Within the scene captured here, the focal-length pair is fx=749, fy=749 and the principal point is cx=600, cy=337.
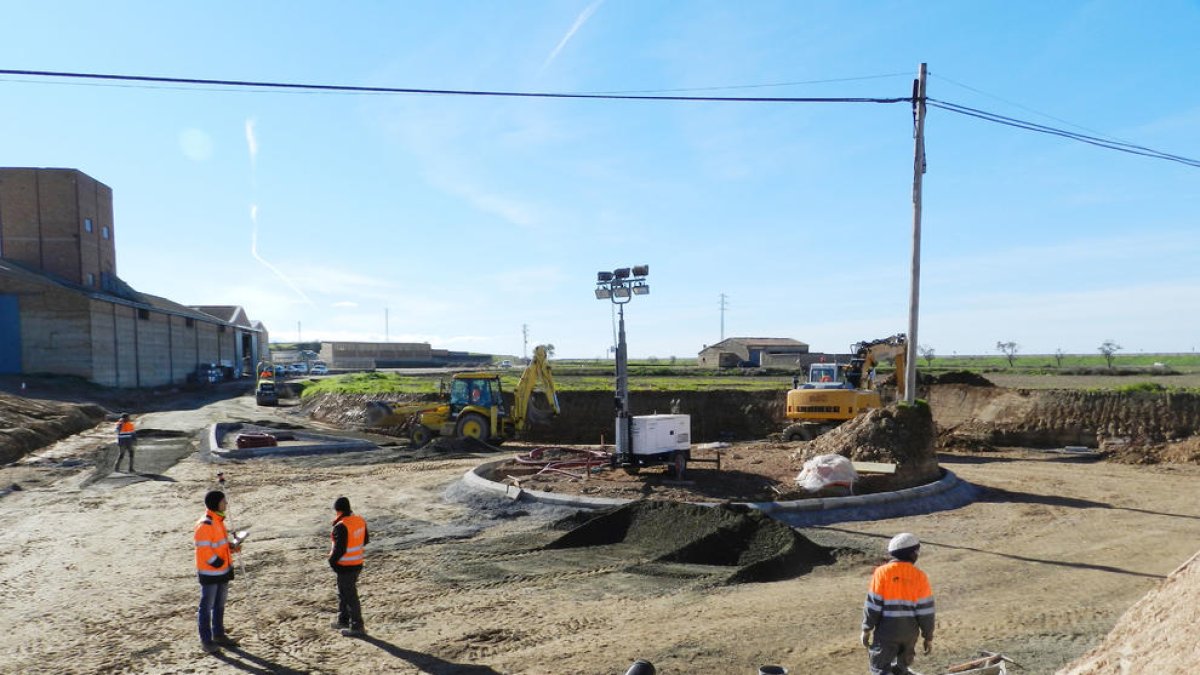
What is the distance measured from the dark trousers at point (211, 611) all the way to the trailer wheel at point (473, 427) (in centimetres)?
1762

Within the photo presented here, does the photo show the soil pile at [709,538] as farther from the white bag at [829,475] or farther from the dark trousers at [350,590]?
the dark trousers at [350,590]

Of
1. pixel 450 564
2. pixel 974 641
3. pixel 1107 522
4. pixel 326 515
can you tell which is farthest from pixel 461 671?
pixel 1107 522

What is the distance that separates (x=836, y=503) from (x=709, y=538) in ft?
11.8

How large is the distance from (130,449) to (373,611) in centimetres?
1453

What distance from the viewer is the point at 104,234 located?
5722 cm

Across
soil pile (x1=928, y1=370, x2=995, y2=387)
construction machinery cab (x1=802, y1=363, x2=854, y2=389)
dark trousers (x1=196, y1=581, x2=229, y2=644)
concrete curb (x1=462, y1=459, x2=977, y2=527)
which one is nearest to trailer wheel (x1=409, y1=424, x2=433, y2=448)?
concrete curb (x1=462, y1=459, x2=977, y2=527)

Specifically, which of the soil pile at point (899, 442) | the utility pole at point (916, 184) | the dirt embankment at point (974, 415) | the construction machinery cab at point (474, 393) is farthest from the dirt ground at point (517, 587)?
the construction machinery cab at point (474, 393)

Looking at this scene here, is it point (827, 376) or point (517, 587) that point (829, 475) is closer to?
point (517, 587)

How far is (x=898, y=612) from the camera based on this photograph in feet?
16.6

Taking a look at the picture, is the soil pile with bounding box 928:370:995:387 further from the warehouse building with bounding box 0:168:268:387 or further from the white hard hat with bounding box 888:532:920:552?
the warehouse building with bounding box 0:168:268:387

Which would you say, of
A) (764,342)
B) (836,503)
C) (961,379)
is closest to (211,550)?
(836,503)

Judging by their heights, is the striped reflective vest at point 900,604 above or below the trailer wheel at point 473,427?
above

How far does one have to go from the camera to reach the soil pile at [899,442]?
52.6 feet

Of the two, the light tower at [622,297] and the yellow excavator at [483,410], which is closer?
the light tower at [622,297]
